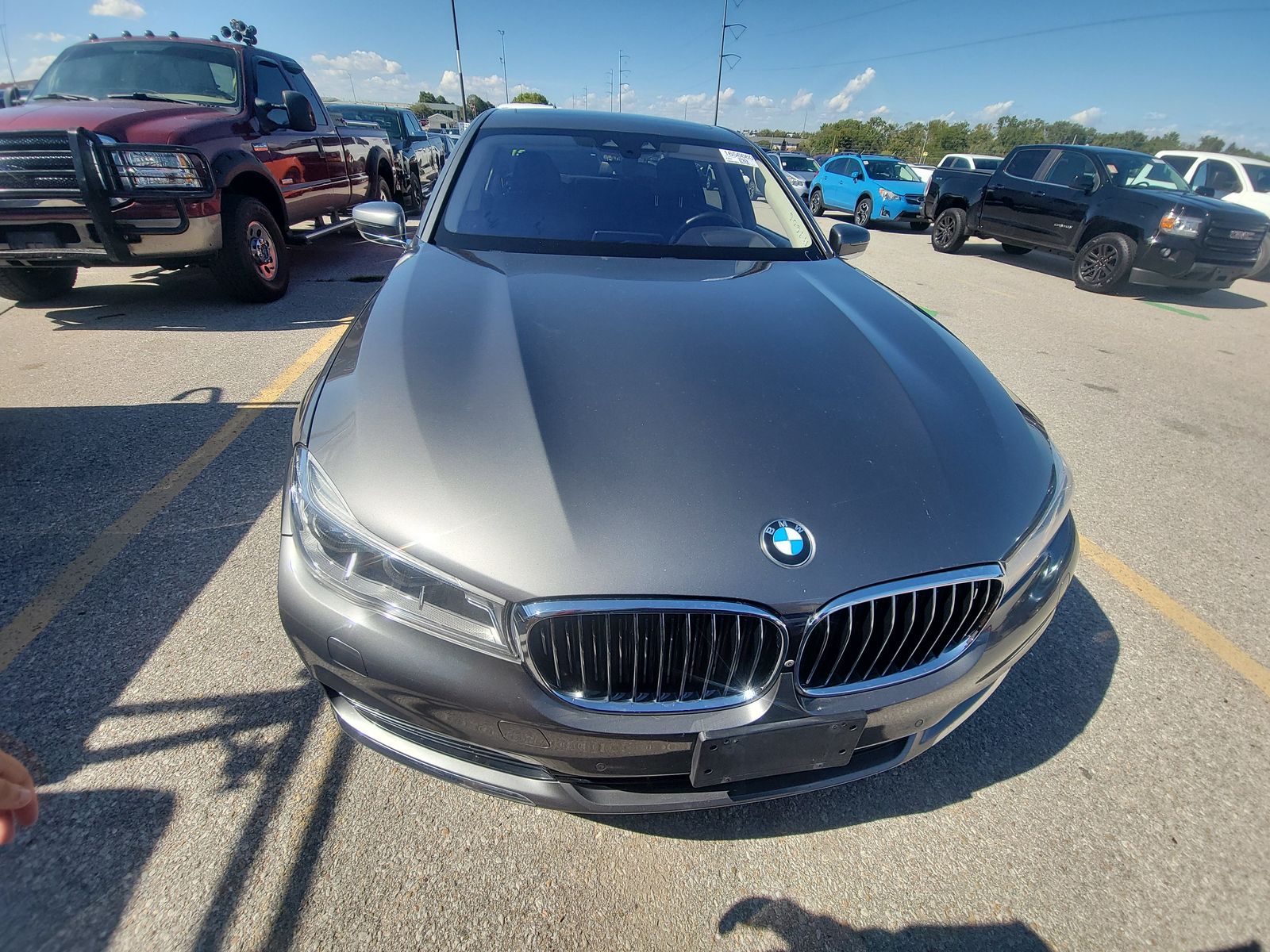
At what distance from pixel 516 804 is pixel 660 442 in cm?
102

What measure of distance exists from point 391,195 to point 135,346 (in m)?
6.13

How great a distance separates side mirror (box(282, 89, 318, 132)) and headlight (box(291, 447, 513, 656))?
5887 mm

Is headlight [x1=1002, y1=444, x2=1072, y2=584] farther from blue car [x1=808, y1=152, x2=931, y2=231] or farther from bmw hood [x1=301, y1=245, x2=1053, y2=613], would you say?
blue car [x1=808, y1=152, x2=931, y2=231]

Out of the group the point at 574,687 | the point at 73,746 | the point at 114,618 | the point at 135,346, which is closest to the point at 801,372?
the point at 574,687

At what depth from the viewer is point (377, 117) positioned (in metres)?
12.3

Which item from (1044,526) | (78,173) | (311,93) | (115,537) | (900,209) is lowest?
(900,209)

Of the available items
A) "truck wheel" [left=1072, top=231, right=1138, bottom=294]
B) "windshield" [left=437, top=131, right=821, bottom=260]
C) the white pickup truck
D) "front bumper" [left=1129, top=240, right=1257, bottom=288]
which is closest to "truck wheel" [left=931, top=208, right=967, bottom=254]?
"truck wheel" [left=1072, top=231, right=1138, bottom=294]

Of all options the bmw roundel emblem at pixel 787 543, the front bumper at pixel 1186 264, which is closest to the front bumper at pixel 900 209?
the front bumper at pixel 1186 264

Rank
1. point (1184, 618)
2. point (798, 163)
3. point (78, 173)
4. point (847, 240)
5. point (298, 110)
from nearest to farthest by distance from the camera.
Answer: point (1184, 618)
point (847, 240)
point (78, 173)
point (298, 110)
point (798, 163)

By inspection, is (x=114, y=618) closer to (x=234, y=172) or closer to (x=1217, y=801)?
(x=1217, y=801)

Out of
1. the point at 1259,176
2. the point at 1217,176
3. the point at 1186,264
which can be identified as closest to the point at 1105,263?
the point at 1186,264

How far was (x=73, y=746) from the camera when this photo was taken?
1.64 m

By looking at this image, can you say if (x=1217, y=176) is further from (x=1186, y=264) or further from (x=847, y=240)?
Result: (x=847, y=240)

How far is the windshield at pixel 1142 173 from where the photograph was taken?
838 cm
